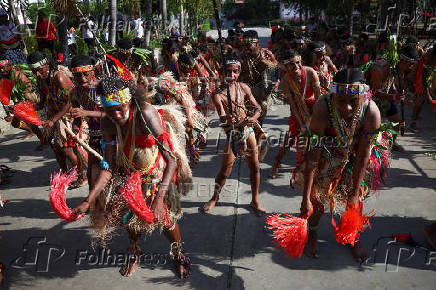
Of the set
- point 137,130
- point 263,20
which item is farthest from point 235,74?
point 263,20

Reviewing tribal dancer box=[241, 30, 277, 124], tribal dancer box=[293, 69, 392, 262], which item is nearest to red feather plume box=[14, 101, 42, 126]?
tribal dancer box=[293, 69, 392, 262]

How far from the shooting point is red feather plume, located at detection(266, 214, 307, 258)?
3268mm

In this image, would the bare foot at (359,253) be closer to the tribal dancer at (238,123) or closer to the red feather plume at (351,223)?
the red feather plume at (351,223)

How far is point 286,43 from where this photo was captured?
1005 cm

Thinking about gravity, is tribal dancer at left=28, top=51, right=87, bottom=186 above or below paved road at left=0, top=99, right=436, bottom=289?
above

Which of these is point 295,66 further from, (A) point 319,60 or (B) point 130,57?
(B) point 130,57

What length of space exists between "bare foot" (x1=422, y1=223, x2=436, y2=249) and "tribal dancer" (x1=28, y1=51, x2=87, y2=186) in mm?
4613

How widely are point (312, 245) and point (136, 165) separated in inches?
78.6

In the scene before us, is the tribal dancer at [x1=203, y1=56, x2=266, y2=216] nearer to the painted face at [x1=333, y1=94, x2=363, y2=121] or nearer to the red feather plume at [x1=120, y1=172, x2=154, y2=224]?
the painted face at [x1=333, y1=94, x2=363, y2=121]

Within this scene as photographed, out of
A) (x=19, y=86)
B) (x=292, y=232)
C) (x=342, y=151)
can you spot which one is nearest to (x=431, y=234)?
(x=342, y=151)

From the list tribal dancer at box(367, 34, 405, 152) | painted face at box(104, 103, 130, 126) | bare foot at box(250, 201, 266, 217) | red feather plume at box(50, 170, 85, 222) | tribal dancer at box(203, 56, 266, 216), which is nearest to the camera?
red feather plume at box(50, 170, 85, 222)

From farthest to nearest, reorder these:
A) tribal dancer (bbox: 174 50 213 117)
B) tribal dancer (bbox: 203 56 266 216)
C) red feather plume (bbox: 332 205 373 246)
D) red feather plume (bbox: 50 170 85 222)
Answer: tribal dancer (bbox: 174 50 213 117)
tribal dancer (bbox: 203 56 266 216)
red feather plume (bbox: 332 205 373 246)
red feather plume (bbox: 50 170 85 222)

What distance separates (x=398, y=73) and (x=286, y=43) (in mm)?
4971

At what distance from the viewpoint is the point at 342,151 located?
3.24m
